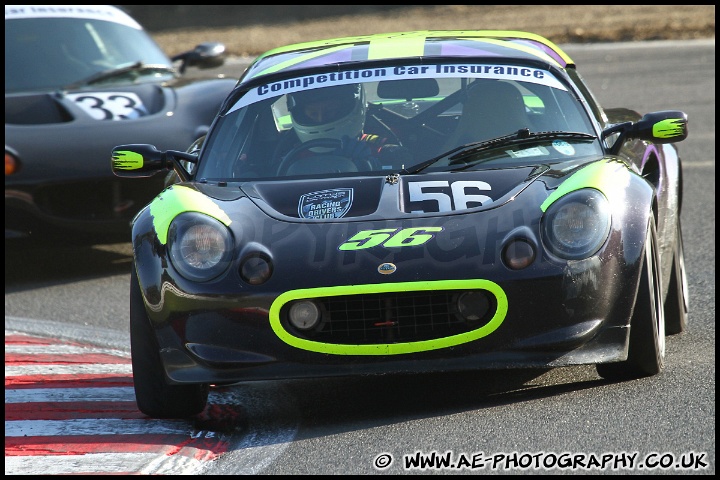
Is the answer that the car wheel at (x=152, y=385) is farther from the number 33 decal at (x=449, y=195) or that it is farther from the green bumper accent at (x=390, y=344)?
the number 33 decal at (x=449, y=195)

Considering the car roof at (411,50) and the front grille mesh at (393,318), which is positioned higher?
the car roof at (411,50)

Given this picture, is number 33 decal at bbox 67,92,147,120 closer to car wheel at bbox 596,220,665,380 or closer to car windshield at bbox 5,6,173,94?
car windshield at bbox 5,6,173,94

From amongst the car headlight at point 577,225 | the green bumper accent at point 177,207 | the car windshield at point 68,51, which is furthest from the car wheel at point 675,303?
the car windshield at point 68,51

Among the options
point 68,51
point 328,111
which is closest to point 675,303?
point 328,111

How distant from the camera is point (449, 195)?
463cm

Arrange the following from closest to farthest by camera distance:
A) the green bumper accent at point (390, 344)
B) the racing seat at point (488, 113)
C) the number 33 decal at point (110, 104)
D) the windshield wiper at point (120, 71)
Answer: the green bumper accent at point (390, 344) → the racing seat at point (488, 113) → the number 33 decal at point (110, 104) → the windshield wiper at point (120, 71)

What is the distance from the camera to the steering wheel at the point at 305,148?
17.3ft

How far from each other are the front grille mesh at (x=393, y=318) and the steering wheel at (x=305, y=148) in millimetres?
1079

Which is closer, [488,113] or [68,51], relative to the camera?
[488,113]

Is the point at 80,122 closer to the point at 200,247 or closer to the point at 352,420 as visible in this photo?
the point at 200,247

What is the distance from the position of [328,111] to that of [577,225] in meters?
1.46

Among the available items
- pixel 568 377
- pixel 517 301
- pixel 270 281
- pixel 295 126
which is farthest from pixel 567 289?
pixel 295 126

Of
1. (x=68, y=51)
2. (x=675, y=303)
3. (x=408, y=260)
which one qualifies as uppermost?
(x=68, y=51)

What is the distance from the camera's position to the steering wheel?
528 cm
